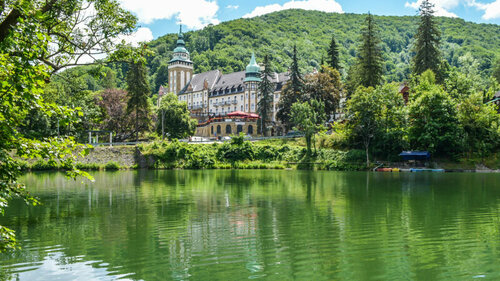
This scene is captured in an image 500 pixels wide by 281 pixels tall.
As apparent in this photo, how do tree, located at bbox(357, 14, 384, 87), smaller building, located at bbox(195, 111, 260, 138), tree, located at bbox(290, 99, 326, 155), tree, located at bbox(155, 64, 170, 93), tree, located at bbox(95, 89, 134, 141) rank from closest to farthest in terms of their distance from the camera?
tree, located at bbox(290, 99, 326, 155)
tree, located at bbox(357, 14, 384, 87)
tree, located at bbox(95, 89, 134, 141)
smaller building, located at bbox(195, 111, 260, 138)
tree, located at bbox(155, 64, 170, 93)

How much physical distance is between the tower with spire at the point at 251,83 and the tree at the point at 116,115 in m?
32.9

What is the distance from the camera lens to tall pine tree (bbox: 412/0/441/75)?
2566 inches

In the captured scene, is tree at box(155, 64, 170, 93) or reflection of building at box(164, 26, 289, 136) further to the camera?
tree at box(155, 64, 170, 93)

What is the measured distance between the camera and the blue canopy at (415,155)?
51.5 m

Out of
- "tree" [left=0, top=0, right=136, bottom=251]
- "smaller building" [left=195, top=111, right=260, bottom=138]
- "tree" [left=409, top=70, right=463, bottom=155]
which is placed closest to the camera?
"tree" [left=0, top=0, right=136, bottom=251]

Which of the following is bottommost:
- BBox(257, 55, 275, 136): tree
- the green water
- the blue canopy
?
the green water

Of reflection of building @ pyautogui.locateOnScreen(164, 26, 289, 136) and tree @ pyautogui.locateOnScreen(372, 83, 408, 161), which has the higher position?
reflection of building @ pyautogui.locateOnScreen(164, 26, 289, 136)

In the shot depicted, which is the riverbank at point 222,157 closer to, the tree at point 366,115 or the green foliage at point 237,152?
the green foliage at point 237,152

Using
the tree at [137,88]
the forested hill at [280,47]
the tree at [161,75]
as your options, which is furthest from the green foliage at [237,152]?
the tree at [161,75]

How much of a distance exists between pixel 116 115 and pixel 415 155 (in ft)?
176

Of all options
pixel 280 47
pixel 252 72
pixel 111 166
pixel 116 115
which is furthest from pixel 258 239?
pixel 280 47

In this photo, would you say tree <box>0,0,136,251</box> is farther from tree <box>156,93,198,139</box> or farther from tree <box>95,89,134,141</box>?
tree <box>95,89,134,141</box>

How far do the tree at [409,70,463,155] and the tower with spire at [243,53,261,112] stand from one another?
174 feet

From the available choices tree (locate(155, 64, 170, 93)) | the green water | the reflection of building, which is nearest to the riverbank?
the reflection of building
